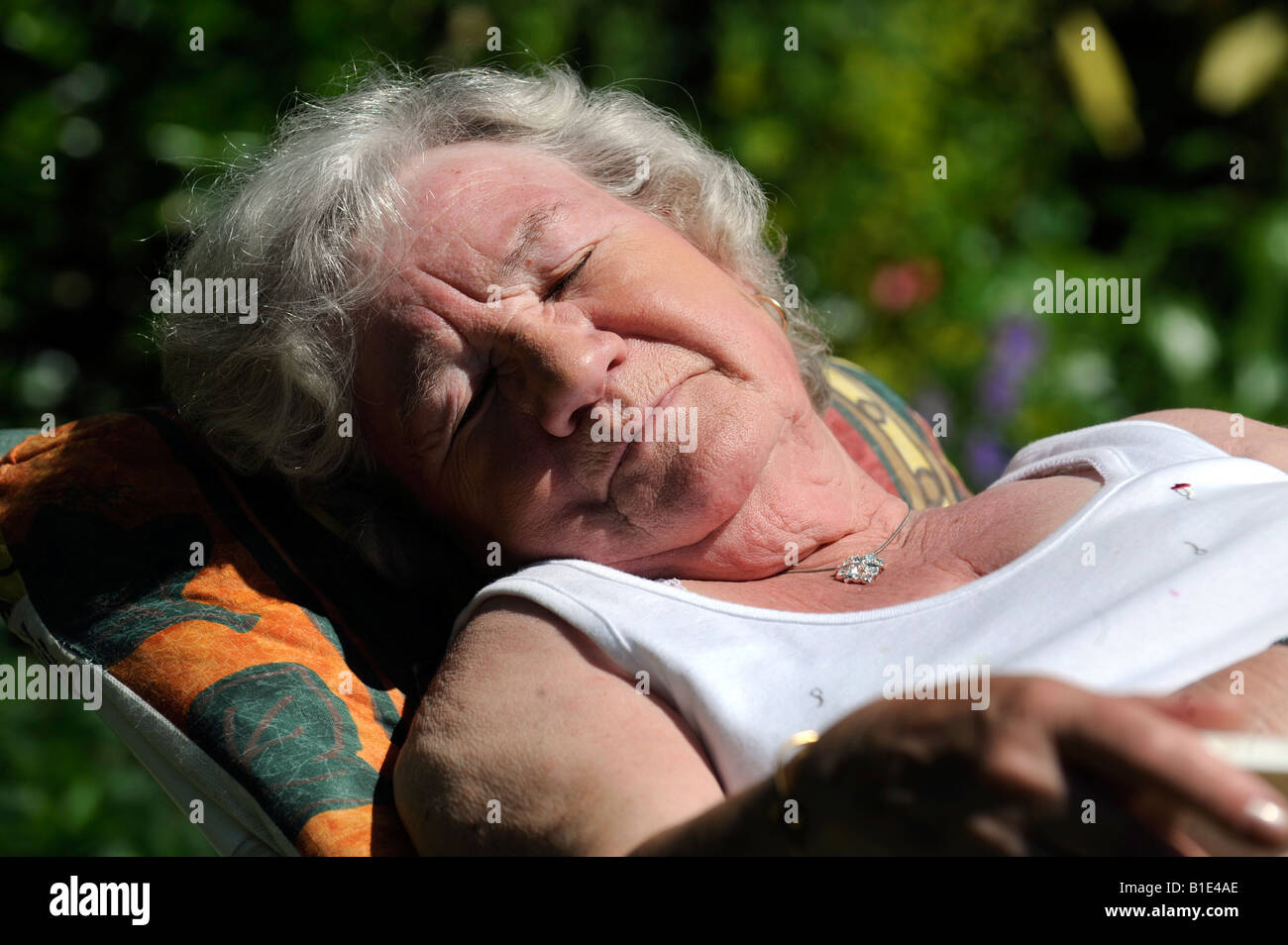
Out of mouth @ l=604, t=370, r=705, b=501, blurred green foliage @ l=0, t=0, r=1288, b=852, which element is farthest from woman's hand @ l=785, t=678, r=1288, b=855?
blurred green foliage @ l=0, t=0, r=1288, b=852

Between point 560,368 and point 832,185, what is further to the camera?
point 832,185

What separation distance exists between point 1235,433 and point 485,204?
5.05ft

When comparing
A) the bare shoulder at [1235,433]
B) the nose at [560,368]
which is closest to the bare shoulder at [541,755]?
the nose at [560,368]

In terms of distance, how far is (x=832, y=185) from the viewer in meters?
4.34

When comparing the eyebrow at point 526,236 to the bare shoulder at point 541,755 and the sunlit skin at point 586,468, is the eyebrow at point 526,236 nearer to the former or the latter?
the sunlit skin at point 586,468

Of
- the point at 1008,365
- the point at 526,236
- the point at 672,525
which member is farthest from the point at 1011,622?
the point at 1008,365

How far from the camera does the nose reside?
1.88 metres

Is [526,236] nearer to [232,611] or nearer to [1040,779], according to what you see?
[232,611]

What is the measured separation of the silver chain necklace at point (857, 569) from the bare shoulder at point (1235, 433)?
2.10 ft

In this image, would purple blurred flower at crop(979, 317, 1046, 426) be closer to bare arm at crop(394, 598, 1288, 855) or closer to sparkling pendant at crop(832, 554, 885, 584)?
sparkling pendant at crop(832, 554, 885, 584)

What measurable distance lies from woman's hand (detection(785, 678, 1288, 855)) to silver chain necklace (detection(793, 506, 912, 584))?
883 mm

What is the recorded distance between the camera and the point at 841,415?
2.95 m

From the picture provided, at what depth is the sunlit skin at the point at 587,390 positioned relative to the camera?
192 centimetres

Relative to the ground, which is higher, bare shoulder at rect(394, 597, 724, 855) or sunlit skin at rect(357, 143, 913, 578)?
sunlit skin at rect(357, 143, 913, 578)
